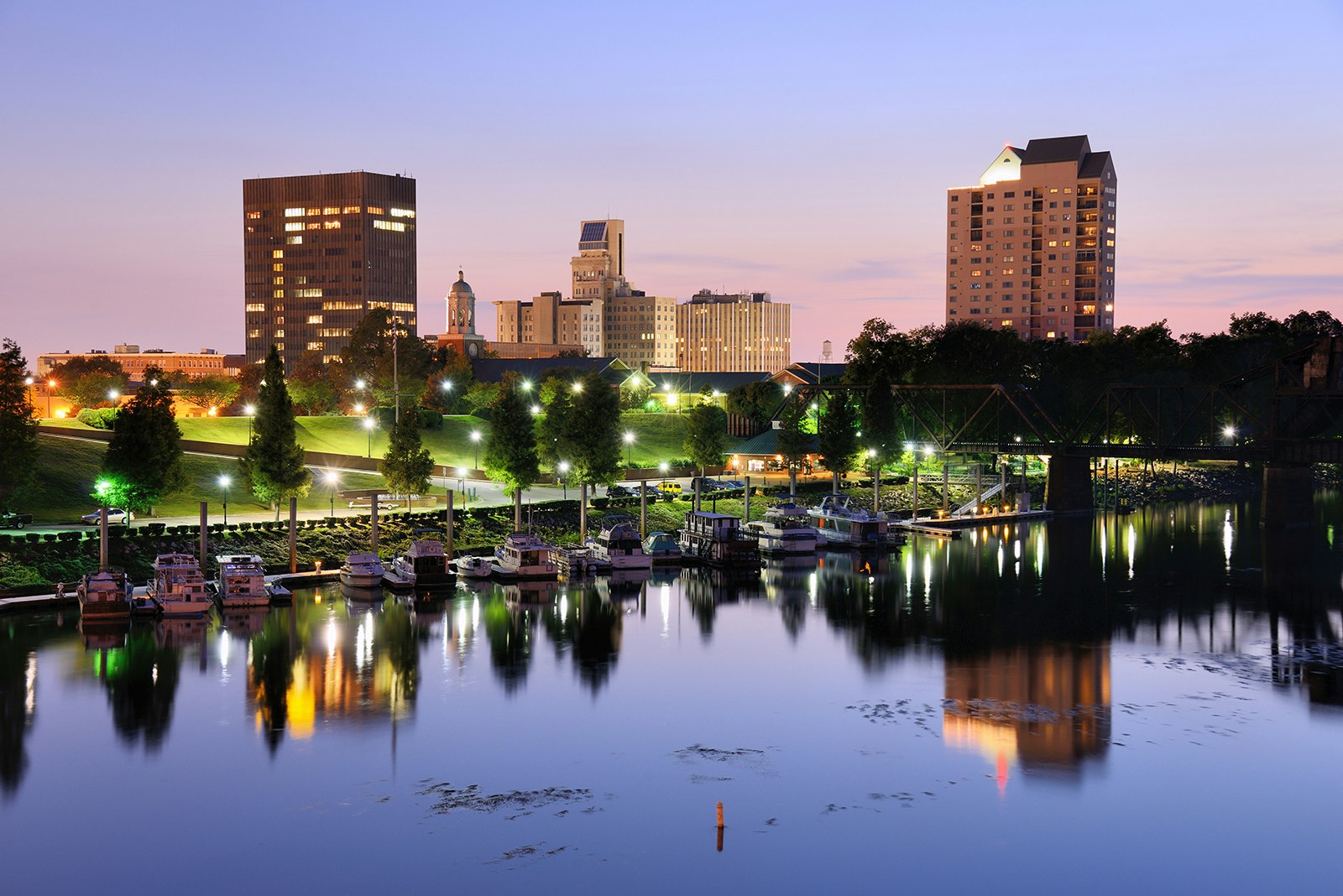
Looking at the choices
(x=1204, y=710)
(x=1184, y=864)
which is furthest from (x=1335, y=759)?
(x=1184, y=864)

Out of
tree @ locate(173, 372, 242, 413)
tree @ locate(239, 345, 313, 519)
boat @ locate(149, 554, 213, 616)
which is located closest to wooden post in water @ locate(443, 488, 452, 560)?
tree @ locate(239, 345, 313, 519)

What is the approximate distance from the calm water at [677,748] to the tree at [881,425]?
65300 millimetres

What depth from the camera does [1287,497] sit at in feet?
409

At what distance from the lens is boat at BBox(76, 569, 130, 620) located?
68438 millimetres

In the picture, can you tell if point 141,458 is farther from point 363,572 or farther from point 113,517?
point 363,572

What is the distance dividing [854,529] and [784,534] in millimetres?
7696

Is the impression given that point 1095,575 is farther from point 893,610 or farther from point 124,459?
point 124,459

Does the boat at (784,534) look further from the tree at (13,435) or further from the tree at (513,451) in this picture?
the tree at (13,435)

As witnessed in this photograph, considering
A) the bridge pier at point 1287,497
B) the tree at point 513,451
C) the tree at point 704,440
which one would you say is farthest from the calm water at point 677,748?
the tree at point 704,440

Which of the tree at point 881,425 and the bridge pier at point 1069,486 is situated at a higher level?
the tree at point 881,425

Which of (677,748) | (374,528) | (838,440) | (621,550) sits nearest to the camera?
(677,748)

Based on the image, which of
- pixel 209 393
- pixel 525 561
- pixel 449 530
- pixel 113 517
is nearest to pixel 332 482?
pixel 113 517

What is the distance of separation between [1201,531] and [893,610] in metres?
58.9

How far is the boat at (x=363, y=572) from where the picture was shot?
8050 centimetres
